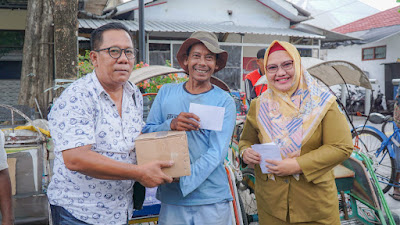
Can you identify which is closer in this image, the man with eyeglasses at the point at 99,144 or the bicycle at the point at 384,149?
the man with eyeglasses at the point at 99,144

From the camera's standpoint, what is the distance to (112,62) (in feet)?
6.06

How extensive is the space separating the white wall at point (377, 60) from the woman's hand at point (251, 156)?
53.8 ft

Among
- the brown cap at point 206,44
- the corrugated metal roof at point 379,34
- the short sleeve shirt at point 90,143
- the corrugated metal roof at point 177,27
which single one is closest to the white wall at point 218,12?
the corrugated metal roof at point 177,27

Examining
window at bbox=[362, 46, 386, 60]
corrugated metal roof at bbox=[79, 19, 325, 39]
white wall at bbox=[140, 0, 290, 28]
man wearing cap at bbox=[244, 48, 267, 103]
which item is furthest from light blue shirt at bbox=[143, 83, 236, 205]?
window at bbox=[362, 46, 386, 60]

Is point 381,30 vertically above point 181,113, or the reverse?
point 381,30

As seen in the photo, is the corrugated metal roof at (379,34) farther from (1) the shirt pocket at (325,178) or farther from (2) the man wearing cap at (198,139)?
(2) the man wearing cap at (198,139)

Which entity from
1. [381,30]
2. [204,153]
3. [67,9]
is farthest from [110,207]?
[381,30]

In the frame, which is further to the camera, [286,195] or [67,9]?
[67,9]

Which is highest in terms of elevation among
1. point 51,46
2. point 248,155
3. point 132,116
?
point 51,46

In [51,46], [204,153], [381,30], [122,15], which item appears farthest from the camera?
[381,30]

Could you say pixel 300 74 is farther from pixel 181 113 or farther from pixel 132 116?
pixel 132 116

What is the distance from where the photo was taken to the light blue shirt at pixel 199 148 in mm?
2055

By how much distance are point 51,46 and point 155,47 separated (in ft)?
16.1

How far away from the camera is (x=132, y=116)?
1.98 metres
